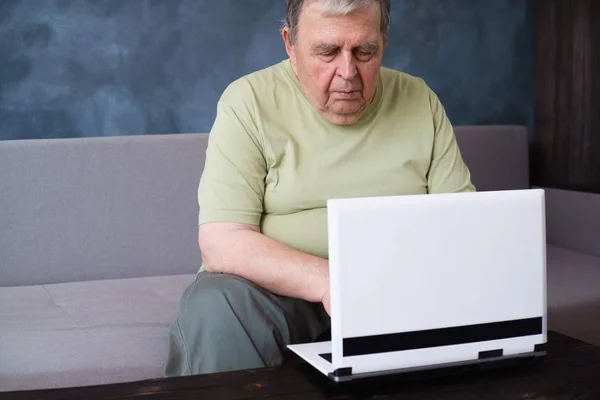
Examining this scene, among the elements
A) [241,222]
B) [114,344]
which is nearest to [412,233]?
[241,222]

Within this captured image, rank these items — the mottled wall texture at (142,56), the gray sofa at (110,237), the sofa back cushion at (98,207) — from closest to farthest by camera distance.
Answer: the gray sofa at (110,237) < the sofa back cushion at (98,207) < the mottled wall texture at (142,56)

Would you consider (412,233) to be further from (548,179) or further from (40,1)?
(548,179)

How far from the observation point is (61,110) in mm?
2561

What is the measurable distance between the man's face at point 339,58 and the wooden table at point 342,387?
0.68 meters

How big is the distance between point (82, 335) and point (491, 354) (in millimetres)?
997

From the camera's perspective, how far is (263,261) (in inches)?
60.9

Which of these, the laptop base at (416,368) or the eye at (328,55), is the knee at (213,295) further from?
the eye at (328,55)

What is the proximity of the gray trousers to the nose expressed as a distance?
0.47 m

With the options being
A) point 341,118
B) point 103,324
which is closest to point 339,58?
point 341,118

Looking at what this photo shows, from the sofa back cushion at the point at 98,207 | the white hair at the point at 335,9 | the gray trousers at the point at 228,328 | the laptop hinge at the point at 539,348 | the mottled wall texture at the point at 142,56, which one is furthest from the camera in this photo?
the mottled wall texture at the point at 142,56

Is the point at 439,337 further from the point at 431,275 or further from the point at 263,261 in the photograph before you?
the point at 263,261

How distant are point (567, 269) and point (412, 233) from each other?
1.50 meters

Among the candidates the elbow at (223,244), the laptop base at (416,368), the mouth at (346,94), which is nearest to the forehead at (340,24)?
the mouth at (346,94)

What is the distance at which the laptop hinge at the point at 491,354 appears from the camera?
1188 millimetres
